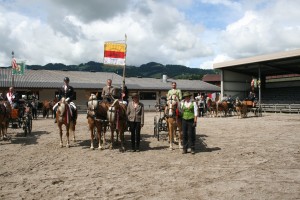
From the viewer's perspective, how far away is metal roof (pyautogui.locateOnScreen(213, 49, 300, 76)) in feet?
103

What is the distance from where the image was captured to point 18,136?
1466cm

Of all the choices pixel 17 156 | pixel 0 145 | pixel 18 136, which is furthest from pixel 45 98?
pixel 17 156

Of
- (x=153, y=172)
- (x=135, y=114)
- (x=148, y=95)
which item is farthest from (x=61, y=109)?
(x=148, y=95)

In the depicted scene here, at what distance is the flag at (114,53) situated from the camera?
16812 millimetres

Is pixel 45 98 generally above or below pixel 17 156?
above

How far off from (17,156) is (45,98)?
91.8 ft

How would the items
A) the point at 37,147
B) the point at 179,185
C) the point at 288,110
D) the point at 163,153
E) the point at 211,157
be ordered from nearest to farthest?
1. the point at 179,185
2. the point at 211,157
3. the point at 163,153
4. the point at 37,147
5. the point at 288,110

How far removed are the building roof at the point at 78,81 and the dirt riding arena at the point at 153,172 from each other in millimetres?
25419

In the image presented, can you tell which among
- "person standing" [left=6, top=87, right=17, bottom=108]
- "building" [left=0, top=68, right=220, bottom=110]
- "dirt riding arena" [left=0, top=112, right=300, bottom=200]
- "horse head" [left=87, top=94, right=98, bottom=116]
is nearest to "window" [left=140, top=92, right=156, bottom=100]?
"building" [left=0, top=68, right=220, bottom=110]

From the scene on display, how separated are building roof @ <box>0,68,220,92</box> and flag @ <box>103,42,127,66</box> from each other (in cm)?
2091

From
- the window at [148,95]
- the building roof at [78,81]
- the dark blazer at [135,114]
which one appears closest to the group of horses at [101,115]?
the dark blazer at [135,114]

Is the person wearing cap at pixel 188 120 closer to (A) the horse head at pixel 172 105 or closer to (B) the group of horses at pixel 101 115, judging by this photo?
(A) the horse head at pixel 172 105

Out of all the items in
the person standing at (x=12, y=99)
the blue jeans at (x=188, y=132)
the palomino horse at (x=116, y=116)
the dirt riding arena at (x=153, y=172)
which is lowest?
the dirt riding arena at (x=153, y=172)

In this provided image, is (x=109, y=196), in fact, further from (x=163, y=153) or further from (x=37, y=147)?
(x=37, y=147)
